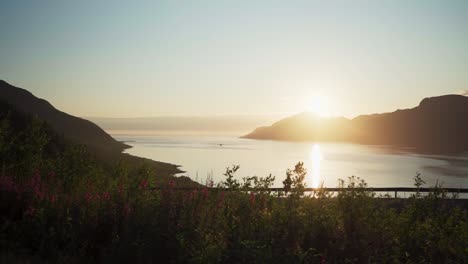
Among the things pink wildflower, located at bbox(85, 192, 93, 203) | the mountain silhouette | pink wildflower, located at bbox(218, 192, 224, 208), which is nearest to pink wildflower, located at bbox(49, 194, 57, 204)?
pink wildflower, located at bbox(85, 192, 93, 203)

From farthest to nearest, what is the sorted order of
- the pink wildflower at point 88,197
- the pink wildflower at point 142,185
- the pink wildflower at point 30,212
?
the pink wildflower at point 142,185 < the pink wildflower at point 88,197 < the pink wildflower at point 30,212

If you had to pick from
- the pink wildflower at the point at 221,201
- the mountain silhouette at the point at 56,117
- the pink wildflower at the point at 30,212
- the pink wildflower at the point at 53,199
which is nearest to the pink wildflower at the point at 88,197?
the pink wildflower at the point at 53,199

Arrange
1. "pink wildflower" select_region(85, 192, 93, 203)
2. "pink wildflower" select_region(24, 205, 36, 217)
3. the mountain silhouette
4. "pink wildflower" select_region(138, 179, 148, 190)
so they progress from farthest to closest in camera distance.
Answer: the mountain silhouette
"pink wildflower" select_region(138, 179, 148, 190)
"pink wildflower" select_region(85, 192, 93, 203)
"pink wildflower" select_region(24, 205, 36, 217)

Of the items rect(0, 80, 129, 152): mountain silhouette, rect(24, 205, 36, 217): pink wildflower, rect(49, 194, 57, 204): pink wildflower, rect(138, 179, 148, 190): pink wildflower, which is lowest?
rect(24, 205, 36, 217): pink wildflower

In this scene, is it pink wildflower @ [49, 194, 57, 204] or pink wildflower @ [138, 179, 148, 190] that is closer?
pink wildflower @ [49, 194, 57, 204]

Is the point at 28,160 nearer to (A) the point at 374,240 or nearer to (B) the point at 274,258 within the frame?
(B) the point at 274,258

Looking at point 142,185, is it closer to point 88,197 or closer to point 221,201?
point 88,197

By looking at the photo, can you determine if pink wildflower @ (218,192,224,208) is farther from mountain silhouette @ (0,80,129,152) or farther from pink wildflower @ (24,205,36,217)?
mountain silhouette @ (0,80,129,152)

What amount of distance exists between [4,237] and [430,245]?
8.61 m

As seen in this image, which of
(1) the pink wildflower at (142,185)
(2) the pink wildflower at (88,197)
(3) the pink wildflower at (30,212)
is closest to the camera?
(3) the pink wildflower at (30,212)

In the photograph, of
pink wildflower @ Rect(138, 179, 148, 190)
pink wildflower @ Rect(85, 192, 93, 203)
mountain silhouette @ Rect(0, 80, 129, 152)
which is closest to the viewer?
pink wildflower @ Rect(85, 192, 93, 203)

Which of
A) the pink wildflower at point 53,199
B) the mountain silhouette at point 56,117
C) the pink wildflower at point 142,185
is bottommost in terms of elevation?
the pink wildflower at point 53,199

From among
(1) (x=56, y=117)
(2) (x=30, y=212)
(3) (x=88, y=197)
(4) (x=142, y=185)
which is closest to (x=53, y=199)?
(2) (x=30, y=212)

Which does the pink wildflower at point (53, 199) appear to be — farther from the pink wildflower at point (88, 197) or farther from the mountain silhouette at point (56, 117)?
the mountain silhouette at point (56, 117)
